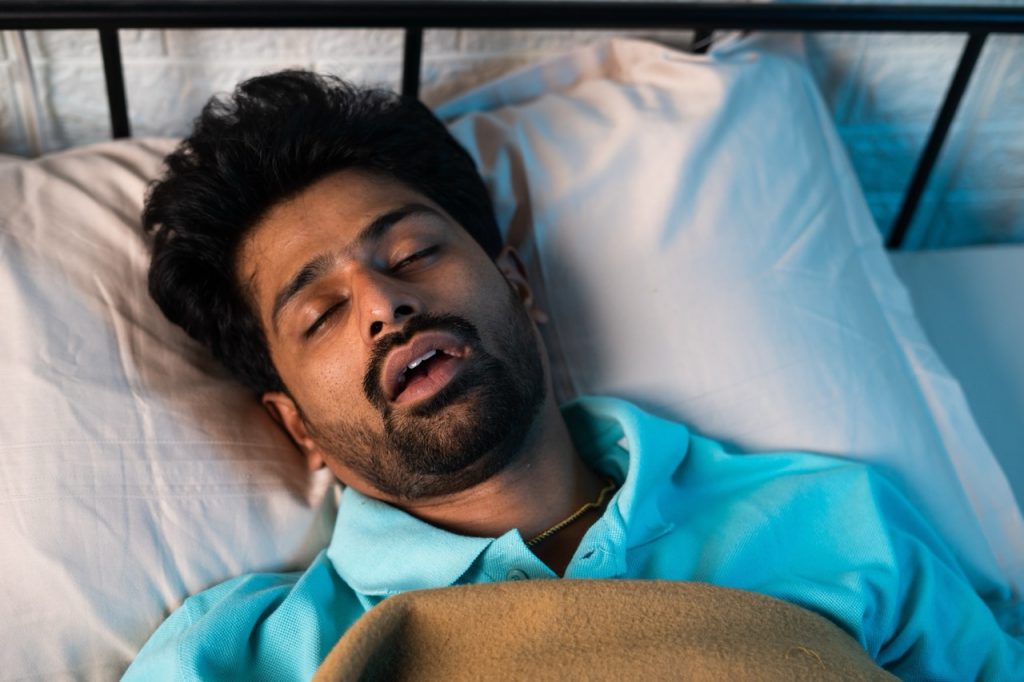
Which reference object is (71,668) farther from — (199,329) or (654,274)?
(654,274)

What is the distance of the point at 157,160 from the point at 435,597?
0.66m

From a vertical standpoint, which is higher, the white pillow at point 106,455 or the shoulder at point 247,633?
the white pillow at point 106,455

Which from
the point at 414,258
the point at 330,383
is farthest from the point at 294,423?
the point at 414,258

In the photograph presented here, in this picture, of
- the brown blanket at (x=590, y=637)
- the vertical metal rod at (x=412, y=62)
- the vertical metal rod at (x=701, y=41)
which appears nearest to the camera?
the brown blanket at (x=590, y=637)

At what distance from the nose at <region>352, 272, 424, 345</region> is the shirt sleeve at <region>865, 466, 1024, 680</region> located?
54 cm

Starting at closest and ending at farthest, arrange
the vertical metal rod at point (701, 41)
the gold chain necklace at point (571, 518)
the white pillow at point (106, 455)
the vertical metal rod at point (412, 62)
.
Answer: the white pillow at point (106, 455)
the gold chain necklace at point (571, 518)
the vertical metal rod at point (412, 62)
the vertical metal rod at point (701, 41)

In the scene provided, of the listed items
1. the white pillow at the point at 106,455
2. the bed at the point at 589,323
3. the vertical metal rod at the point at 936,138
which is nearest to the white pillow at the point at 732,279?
the bed at the point at 589,323

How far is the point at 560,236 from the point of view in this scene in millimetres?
1199

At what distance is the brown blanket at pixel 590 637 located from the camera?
2.57 ft

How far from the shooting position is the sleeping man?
0.94 metres

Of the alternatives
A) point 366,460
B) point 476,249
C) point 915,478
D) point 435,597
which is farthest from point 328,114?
point 915,478

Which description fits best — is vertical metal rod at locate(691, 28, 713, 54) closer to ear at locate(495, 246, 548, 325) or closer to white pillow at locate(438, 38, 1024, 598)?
white pillow at locate(438, 38, 1024, 598)

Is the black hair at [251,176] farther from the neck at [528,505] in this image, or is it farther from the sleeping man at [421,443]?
the neck at [528,505]

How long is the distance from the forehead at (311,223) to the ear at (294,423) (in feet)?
0.39
